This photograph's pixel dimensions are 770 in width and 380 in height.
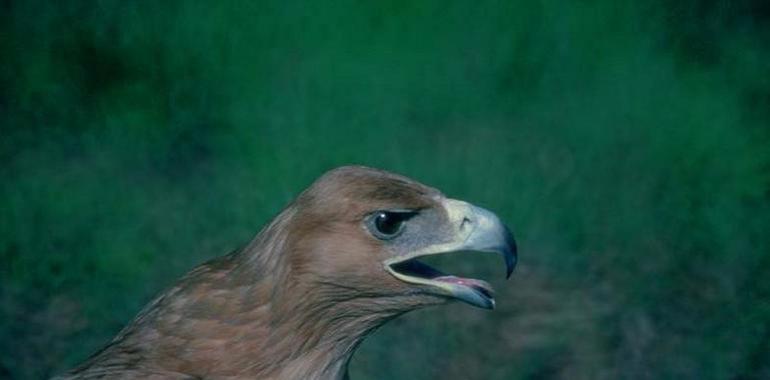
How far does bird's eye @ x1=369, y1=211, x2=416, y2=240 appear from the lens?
3.76m

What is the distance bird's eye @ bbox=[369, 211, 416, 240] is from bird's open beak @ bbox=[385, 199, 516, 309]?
0.08 meters

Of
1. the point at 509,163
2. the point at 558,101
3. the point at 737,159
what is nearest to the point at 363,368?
the point at 509,163

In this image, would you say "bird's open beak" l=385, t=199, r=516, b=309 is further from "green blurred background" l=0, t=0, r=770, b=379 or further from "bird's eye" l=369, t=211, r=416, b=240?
"green blurred background" l=0, t=0, r=770, b=379

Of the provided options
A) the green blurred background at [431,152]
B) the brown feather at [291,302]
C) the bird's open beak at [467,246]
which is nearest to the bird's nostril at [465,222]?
the bird's open beak at [467,246]

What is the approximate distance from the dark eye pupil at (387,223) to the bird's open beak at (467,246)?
9 centimetres

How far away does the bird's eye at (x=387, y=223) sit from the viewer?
3.76m

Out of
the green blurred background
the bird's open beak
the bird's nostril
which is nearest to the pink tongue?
the bird's open beak

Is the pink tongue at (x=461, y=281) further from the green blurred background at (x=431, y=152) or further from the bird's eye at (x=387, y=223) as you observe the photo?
the green blurred background at (x=431, y=152)

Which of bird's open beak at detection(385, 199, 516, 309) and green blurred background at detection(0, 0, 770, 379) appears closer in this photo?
bird's open beak at detection(385, 199, 516, 309)

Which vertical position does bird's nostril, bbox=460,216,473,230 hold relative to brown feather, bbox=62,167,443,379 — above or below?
above

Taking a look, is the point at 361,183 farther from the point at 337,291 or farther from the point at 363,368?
the point at 363,368

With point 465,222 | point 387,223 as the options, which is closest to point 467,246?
point 465,222

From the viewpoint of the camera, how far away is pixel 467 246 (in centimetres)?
381

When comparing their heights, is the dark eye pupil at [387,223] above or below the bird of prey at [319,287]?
above
